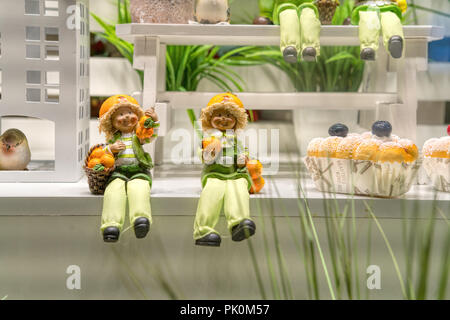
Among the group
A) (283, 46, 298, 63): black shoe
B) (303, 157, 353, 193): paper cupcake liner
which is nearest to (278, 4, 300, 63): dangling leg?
(283, 46, 298, 63): black shoe

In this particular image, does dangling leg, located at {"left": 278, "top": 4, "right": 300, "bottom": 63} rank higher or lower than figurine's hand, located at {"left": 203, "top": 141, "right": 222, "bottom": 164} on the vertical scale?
higher

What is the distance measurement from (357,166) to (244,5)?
1.19 metres

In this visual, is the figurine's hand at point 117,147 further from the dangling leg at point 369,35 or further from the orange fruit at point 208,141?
the dangling leg at point 369,35

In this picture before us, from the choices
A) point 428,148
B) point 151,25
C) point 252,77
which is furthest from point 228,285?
point 252,77

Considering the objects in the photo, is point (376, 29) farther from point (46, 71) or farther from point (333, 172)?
point (46, 71)

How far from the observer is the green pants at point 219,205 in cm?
103

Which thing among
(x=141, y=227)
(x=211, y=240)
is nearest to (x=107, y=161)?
(x=141, y=227)

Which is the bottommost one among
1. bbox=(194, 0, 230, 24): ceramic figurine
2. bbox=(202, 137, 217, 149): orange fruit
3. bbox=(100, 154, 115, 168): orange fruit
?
bbox=(100, 154, 115, 168): orange fruit

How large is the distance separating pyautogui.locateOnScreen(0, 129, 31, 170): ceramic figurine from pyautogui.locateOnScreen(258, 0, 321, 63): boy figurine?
2.58 feet

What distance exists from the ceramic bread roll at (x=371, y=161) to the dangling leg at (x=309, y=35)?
0.22 m

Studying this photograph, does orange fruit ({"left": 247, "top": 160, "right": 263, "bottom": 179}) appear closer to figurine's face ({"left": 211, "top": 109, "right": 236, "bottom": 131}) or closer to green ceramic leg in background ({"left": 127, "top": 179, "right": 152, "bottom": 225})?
figurine's face ({"left": 211, "top": 109, "right": 236, "bottom": 131})

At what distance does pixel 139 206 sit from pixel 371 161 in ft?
1.76

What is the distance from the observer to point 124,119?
3.93 ft

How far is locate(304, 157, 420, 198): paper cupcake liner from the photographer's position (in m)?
1.15
